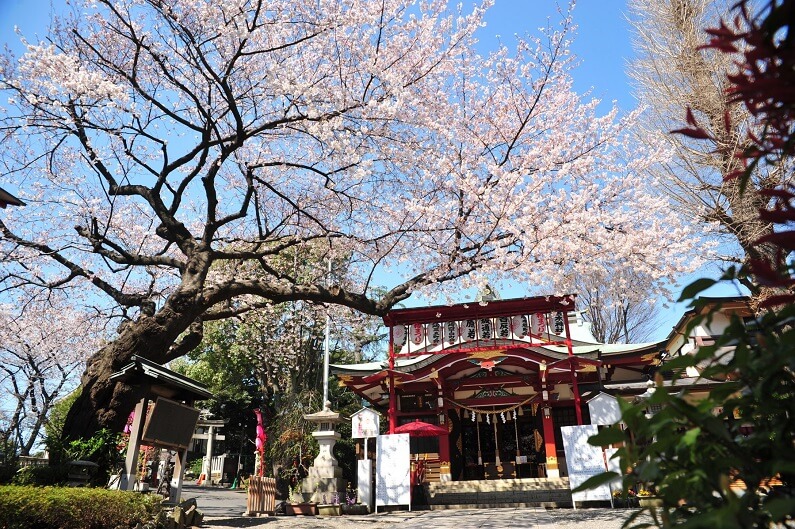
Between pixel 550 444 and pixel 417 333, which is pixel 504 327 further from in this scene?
pixel 550 444

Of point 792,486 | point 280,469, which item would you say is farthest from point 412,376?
point 792,486

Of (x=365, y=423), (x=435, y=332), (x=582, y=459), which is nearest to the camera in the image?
(x=582, y=459)

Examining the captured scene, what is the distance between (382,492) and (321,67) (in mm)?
9321

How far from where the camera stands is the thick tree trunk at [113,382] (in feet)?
25.5

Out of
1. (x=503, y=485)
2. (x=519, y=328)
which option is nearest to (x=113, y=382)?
(x=503, y=485)

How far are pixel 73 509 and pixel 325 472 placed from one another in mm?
7574

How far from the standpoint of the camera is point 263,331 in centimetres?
2139

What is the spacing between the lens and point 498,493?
45.1 feet

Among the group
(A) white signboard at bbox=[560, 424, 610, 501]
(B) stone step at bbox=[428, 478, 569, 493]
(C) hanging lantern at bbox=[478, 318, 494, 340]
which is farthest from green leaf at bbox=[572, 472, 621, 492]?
(C) hanging lantern at bbox=[478, 318, 494, 340]

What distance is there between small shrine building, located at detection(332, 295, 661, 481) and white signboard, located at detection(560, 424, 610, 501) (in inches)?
157

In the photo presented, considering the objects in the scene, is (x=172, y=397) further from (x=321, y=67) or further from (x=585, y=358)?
(x=585, y=358)

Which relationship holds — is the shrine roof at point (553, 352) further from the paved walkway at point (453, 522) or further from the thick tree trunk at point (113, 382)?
the thick tree trunk at point (113, 382)

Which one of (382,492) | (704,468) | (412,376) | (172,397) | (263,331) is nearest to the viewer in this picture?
(704,468)

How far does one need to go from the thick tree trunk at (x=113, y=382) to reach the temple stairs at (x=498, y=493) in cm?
796
